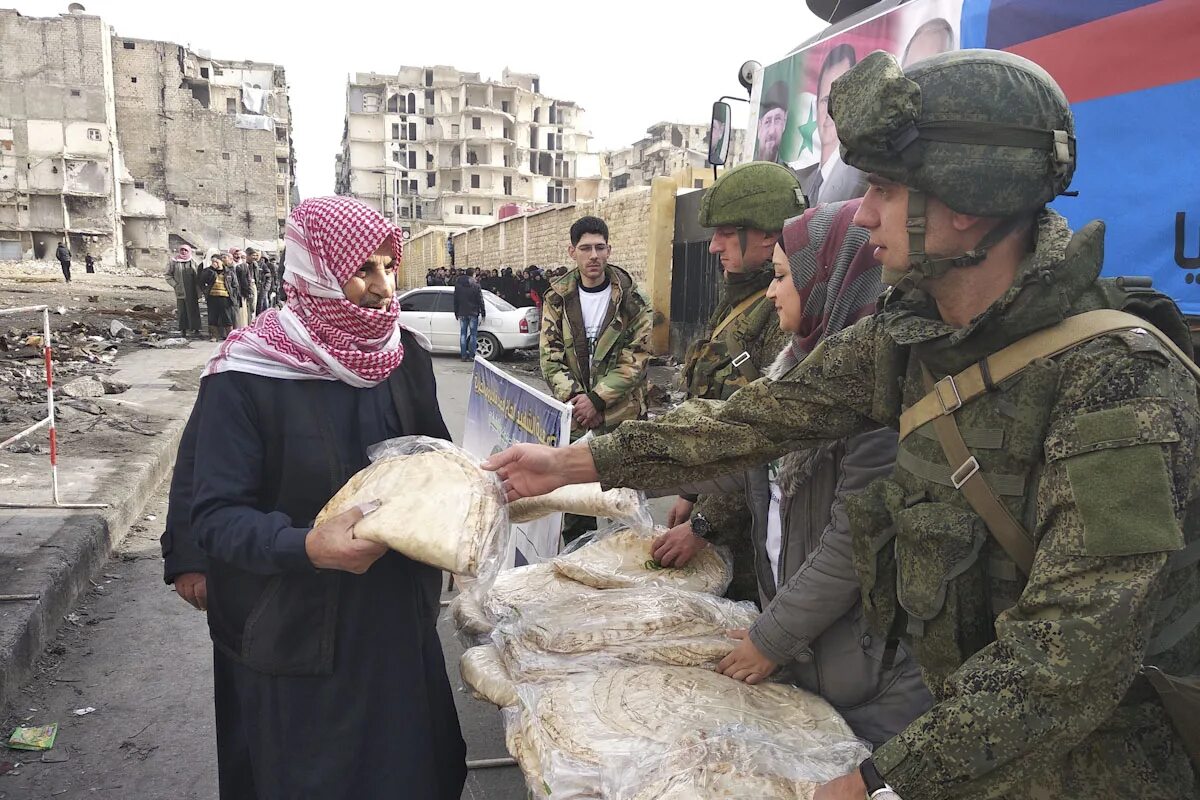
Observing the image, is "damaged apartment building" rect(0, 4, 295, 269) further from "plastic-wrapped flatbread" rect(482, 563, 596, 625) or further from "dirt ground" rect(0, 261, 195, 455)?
"plastic-wrapped flatbread" rect(482, 563, 596, 625)

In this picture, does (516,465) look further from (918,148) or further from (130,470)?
(130,470)

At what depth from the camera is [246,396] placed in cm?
182

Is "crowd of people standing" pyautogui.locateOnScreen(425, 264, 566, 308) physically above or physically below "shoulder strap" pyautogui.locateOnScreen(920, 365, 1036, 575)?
above

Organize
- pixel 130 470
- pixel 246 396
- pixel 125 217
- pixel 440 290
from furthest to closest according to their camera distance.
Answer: pixel 125 217 < pixel 440 290 < pixel 130 470 < pixel 246 396

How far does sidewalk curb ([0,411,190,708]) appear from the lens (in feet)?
10.9

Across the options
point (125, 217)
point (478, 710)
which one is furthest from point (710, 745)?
point (125, 217)

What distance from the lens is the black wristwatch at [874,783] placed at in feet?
3.61

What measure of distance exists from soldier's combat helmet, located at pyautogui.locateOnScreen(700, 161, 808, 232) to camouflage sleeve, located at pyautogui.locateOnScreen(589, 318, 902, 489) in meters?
1.28

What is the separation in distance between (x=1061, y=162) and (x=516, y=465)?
1293 millimetres

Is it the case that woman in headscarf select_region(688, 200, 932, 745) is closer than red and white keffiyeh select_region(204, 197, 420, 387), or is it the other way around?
woman in headscarf select_region(688, 200, 932, 745)

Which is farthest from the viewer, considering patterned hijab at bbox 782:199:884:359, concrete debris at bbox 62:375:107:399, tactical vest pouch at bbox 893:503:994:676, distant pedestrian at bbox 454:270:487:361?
distant pedestrian at bbox 454:270:487:361

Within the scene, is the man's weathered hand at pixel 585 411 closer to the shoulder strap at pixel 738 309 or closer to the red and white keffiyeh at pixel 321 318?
the shoulder strap at pixel 738 309

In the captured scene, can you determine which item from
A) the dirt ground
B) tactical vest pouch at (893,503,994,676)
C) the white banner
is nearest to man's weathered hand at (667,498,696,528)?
the white banner

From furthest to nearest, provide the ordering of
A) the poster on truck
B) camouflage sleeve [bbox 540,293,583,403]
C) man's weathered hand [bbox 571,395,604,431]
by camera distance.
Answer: camouflage sleeve [bbox 540,293,583,403]
man's weathered hand [bbox 571,395,604,431]
the poster on truck
